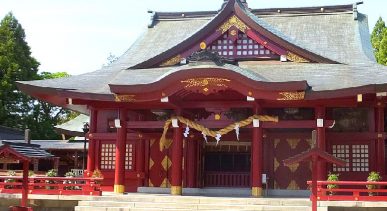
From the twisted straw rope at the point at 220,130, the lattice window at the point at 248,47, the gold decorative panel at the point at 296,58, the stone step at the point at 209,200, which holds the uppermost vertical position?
the lattice window at the point at 248,47

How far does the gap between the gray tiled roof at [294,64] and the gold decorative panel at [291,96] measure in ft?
1.85

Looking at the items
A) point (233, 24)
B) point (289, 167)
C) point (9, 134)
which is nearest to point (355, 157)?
point (289, 167)

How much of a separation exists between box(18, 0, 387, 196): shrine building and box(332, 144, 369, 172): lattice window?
35 millimetres

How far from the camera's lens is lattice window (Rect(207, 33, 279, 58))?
69.3ft

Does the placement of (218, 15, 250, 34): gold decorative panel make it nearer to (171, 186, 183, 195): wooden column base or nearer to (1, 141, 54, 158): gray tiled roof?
(171, 186, 183, 195): wooden column base

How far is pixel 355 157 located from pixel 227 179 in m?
5.24

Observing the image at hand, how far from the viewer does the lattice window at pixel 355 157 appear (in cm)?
1903

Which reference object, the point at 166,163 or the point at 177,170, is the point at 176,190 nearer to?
the point at 177,170

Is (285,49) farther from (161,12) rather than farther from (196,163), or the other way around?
(161,12)

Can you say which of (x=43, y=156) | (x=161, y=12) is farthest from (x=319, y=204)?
(x=161, y=12)

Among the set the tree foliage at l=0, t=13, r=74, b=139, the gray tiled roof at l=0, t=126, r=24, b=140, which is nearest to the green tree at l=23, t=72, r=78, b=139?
the tree foliage at l=0, t=13, r=74, b=139

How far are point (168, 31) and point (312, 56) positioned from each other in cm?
910

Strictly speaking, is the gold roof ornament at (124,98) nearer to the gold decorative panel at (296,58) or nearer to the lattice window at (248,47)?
the lattice window at (248,47)

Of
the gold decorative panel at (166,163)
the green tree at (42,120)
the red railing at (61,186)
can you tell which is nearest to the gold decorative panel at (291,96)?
the gold decorative panel at (166,163)
